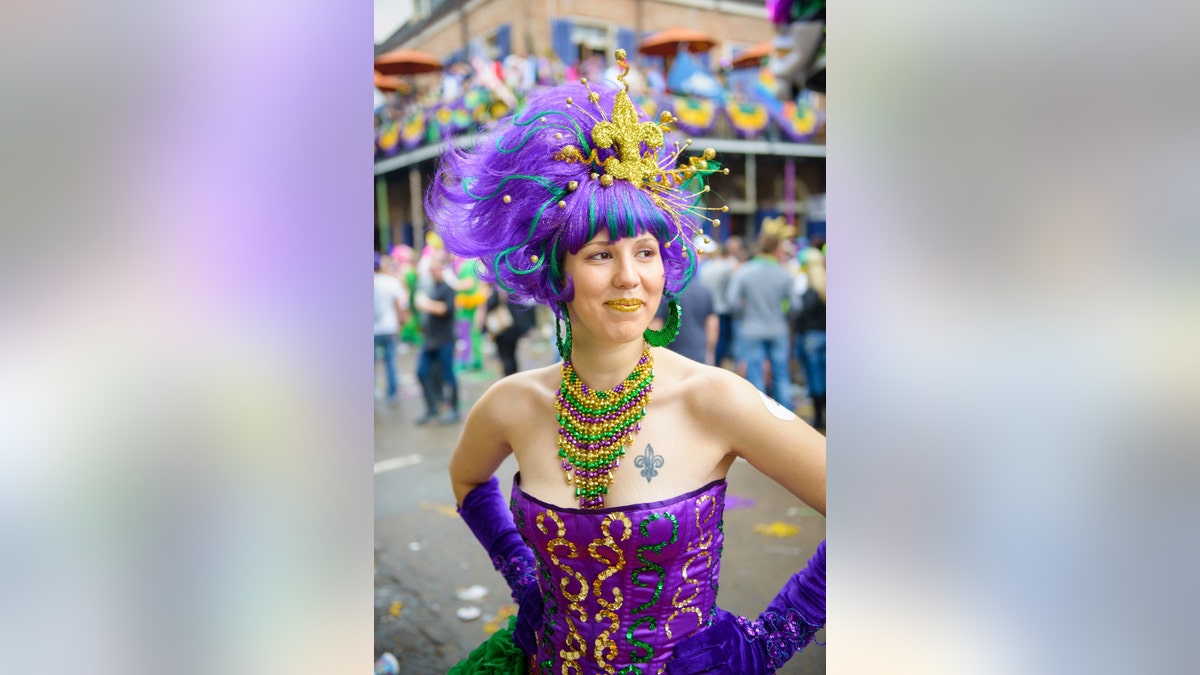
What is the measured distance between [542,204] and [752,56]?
948 cm

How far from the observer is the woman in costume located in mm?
1473

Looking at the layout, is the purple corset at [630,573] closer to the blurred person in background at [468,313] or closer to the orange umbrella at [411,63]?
the blurred person in background at [468,313]

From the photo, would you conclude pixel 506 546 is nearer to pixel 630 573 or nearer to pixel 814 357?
pixel 630 573

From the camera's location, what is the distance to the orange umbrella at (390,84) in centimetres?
765

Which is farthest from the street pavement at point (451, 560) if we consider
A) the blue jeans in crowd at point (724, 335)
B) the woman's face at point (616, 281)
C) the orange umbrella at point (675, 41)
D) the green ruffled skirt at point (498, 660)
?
the orange umbrella at point (675, 41)

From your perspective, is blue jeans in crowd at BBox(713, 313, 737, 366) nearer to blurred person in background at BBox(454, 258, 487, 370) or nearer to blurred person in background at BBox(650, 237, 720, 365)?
blurred person in background at BBox(650, 237, 720, 365)

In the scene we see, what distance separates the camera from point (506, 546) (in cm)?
192

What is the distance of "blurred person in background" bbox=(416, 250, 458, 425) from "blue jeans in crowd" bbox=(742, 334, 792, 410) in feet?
8.61
